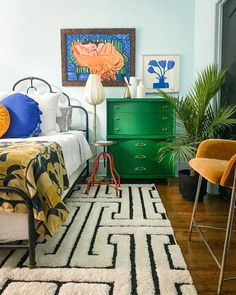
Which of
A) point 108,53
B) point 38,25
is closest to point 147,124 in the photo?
point 108,53

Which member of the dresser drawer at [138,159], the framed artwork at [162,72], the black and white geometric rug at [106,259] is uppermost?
the framed artwork at [162,72]

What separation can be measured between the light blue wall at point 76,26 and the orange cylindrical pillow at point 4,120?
3.85 ft

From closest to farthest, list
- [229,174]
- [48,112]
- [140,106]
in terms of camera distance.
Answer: [229,174]
[48,112]
[140,106]

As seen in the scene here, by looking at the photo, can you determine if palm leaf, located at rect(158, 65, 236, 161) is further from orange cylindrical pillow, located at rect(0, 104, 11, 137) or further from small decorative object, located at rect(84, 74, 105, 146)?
orange cylindrical pillow, located at rect(0, 104, 11, 137)

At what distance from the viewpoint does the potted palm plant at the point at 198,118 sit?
99.8 inches

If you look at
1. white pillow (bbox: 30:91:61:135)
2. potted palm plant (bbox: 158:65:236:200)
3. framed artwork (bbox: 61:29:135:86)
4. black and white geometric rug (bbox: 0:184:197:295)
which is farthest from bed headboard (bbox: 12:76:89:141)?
black and white geometric rug (bbox: 0:184:197:295)

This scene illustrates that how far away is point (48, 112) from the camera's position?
116 inches

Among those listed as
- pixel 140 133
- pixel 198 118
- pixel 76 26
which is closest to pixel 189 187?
pixel 198 118

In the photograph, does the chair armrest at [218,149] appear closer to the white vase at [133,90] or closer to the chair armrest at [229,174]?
the chair armrest at [229,174]

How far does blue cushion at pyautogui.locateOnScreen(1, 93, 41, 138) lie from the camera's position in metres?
2.61

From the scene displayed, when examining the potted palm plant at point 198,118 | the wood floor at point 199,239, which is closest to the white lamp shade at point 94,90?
the potted palm plant at point 198,118

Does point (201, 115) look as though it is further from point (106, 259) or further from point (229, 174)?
point (106, 259)

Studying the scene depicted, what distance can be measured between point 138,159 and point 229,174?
1947 mm

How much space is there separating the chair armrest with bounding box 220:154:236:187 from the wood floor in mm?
471
